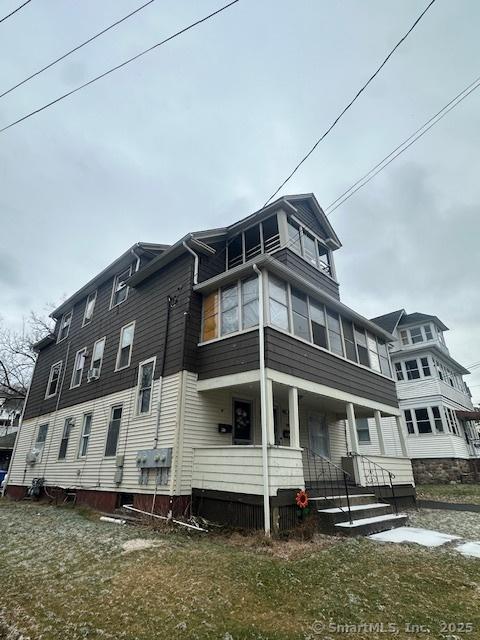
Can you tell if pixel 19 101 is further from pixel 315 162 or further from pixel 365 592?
pixel 365 592

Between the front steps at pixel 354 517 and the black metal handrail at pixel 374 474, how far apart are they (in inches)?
44.4

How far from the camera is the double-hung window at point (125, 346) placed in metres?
11.8

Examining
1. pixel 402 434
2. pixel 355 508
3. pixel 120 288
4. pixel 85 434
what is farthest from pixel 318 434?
pixel 120 288

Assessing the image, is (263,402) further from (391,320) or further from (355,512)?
(391,320)

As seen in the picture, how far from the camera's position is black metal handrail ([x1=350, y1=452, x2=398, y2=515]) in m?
9.56

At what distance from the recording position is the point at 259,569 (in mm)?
4477

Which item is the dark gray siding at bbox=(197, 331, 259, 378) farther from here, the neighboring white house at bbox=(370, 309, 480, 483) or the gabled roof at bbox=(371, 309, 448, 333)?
the gabled roof at bbox=(371, 309, 448, 333)

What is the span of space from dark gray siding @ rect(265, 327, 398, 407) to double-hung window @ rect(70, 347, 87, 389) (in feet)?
31.6

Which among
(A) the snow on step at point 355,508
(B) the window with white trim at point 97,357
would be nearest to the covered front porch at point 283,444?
(A) the snow on step at point 355,508

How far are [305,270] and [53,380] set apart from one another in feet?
42.5

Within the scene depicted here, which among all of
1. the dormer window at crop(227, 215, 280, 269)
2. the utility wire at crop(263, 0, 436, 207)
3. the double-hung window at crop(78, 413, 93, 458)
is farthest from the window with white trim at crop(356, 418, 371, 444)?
the utility wire at crop(263, 0, 436, 207)

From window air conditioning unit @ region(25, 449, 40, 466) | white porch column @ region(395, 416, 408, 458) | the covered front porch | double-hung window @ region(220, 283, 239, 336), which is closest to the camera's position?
the covered front porch

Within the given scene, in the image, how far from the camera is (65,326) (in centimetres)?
1731

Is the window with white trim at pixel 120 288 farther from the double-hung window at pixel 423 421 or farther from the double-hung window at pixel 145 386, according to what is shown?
the double-hung window at pixel 423 421
